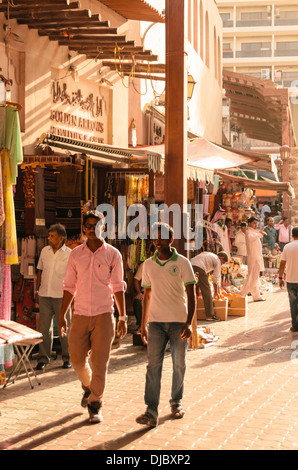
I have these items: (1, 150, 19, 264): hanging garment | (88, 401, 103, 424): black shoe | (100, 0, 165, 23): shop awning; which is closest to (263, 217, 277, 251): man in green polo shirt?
(100, 0, 165, 23): shop awning

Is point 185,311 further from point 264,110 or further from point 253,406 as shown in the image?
point 264,110

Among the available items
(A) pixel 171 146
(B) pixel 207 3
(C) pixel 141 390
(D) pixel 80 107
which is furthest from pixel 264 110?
(C) pixel 141 390

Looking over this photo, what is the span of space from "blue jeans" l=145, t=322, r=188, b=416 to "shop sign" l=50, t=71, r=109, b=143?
583 cm

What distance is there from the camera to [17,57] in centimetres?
1143

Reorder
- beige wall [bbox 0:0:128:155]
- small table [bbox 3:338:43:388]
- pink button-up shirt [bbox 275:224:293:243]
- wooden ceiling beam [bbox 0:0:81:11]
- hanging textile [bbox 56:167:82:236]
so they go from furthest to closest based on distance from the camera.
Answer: pink button-up shirt [bbox 275:224:293:243] → beige wall [bbox 0:0:128:155] → hanging textile [bbox 56:167:82:236] → wooden ceiling beam [bbox 0:0:81:11] → small table [bbox 3:338:43:388]

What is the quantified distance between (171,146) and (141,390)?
378 centimetres

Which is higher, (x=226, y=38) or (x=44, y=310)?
(x=226, y=38)

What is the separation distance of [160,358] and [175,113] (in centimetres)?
464

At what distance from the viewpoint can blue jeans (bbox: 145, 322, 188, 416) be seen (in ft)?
23.7

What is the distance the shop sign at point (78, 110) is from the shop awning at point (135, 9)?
4.95 ft

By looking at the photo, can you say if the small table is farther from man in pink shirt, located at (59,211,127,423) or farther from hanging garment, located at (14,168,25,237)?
hanging garment, located at (14,168,25,237)

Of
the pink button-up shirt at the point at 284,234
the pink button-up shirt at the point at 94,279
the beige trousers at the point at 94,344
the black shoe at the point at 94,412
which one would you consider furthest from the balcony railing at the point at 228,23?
the black shoe at the point at 94,412

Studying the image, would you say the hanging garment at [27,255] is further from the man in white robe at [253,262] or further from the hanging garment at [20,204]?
→ the man in white robe at [253,262]

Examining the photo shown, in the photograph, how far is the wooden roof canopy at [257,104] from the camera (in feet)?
97.2
